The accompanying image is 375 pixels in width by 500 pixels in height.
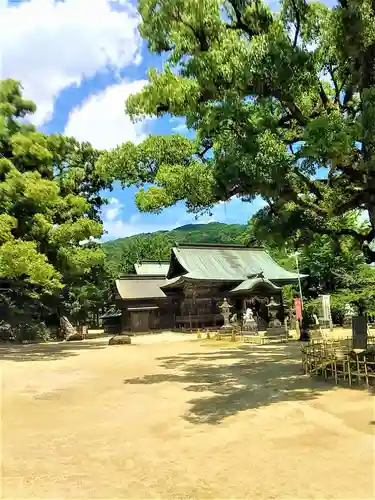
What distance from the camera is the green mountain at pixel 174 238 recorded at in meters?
71.9

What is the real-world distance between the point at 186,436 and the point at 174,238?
382 feet

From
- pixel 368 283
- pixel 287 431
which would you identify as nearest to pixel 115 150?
pixel 287 431

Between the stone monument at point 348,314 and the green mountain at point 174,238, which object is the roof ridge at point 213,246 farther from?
the green mountain at point 174,238

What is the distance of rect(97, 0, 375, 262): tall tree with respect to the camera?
984cm

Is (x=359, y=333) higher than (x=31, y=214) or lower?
lower

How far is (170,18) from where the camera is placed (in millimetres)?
10336

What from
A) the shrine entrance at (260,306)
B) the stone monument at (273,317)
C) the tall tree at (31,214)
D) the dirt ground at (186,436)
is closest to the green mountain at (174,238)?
the shrine entrance at (260,306)

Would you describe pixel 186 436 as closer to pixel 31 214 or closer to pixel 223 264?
pixel 31 214

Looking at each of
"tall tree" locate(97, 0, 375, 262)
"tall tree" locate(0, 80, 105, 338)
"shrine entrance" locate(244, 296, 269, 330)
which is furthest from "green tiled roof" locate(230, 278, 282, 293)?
"tall tree" locate(97, 0, 375, 262)

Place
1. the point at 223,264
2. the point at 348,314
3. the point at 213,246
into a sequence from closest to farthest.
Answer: the point at 348,314 < the point at 223,264 < the point at 213,246

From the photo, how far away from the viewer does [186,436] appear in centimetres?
780

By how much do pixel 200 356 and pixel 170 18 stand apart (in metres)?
13.7

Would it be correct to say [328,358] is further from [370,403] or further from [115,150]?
[115,150]

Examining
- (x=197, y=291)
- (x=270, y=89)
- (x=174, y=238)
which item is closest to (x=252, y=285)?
(x=197, y=291)
